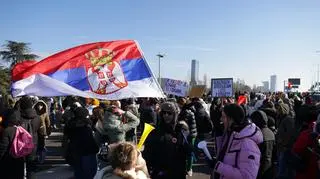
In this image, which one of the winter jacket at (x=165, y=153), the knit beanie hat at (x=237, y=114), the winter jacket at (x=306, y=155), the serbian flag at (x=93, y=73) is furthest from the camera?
the serbian flag at (x=93, y=73)

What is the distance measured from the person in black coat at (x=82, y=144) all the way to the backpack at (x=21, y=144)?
82 centimetres

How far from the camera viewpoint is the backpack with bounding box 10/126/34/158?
6.82 meters

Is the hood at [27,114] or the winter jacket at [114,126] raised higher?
the hood at [27,114]

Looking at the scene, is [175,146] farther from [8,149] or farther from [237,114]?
[8,149]

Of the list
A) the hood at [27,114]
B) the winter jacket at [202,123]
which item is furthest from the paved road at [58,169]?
the hood at [27,114]

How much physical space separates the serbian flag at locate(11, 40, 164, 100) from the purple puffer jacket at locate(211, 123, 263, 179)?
13.1ft

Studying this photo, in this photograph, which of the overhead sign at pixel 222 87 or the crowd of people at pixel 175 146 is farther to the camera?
the overhead sign at pixel 222 87

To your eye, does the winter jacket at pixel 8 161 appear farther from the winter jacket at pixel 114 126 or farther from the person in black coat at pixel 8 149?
the winter jacket at pixel 114 126

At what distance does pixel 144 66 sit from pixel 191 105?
4.03 meters

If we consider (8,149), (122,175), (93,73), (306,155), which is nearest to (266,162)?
(306,155)

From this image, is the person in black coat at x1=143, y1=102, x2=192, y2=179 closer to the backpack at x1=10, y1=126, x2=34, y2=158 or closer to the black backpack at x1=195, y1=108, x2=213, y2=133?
the backpack at x1=10, y1=126, x2=34, y2=158

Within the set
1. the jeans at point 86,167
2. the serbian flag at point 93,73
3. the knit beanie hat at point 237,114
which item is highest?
the serbian flag at point 93,73

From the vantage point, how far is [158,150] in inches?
211

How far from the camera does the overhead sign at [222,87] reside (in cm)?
1862
